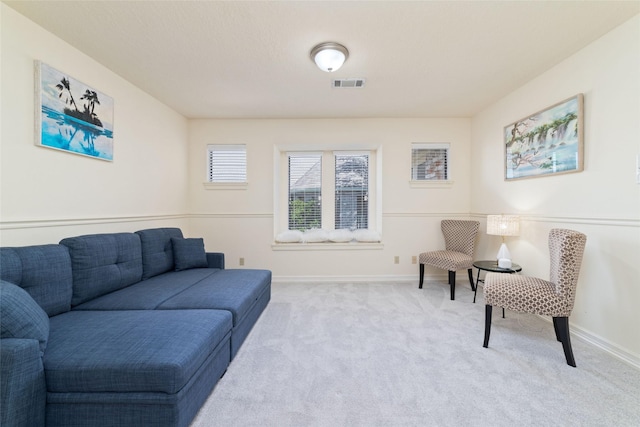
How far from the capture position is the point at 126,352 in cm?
122

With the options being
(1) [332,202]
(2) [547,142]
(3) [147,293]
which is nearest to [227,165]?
(1) [332,202]

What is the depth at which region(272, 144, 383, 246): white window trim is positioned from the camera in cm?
388

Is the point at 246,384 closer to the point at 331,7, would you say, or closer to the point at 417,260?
the point at 331,7

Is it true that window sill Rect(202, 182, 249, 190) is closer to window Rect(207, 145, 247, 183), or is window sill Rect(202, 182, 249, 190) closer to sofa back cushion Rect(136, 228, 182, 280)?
window Rect(207, 145, 247, 183)

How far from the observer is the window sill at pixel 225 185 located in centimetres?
389

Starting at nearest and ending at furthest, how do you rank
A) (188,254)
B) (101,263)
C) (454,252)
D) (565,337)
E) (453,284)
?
(565,337) → (101,263) → (188,254) → (453,284) → (454,252)

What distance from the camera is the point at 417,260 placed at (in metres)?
3.88

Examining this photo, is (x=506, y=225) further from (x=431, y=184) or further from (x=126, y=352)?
(x=126, y=352)

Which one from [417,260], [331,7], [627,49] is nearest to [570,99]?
[627,49]

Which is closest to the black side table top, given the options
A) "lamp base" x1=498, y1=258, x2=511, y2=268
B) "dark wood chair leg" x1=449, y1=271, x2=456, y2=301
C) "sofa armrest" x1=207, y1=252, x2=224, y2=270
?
"lamp base" x1=498, y1=258, x2=511, y2=268

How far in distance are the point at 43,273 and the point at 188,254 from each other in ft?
4.16

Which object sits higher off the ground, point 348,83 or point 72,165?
point 348,83

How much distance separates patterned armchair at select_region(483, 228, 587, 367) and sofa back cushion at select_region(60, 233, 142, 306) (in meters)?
3.09

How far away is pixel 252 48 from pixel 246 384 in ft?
8.38
